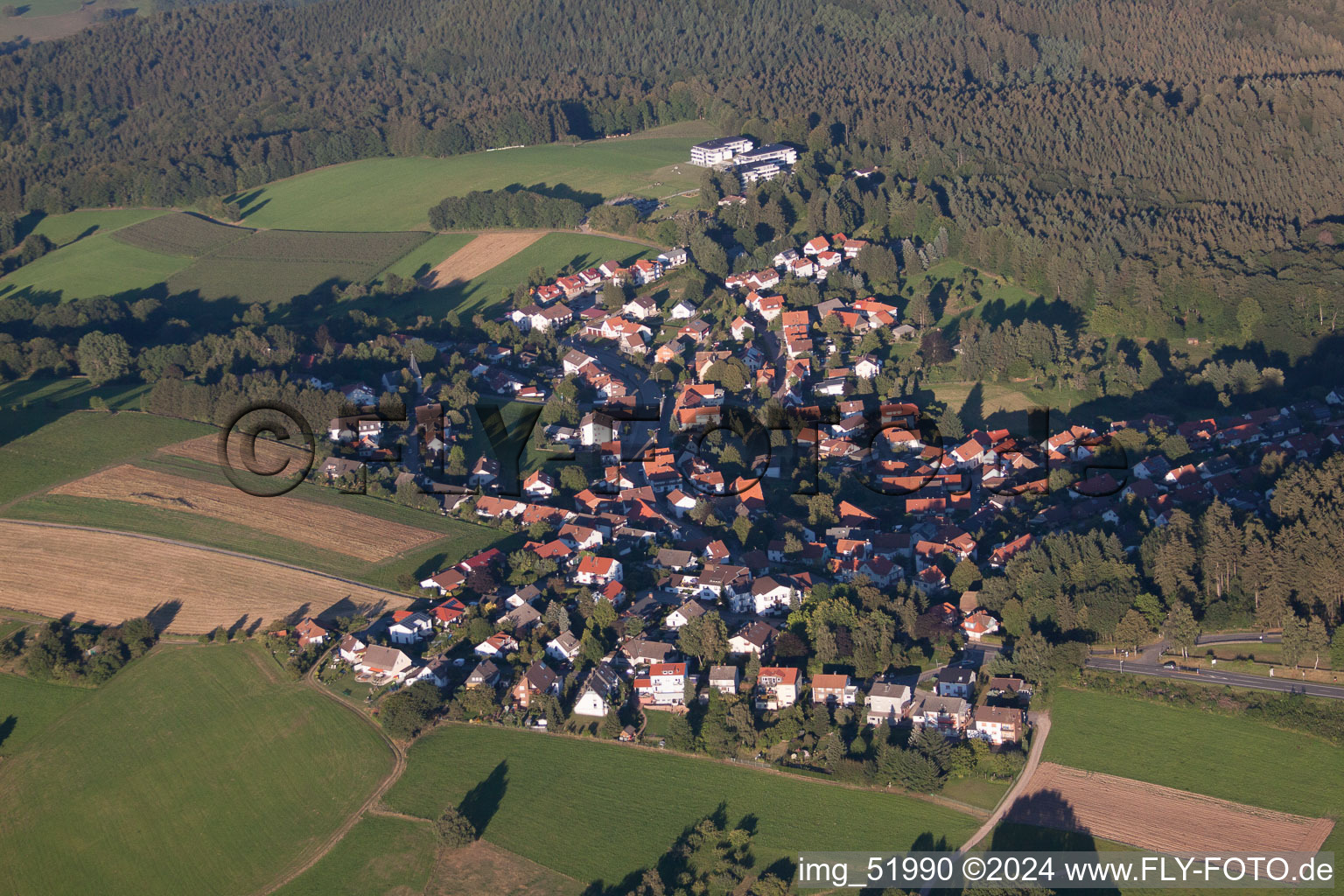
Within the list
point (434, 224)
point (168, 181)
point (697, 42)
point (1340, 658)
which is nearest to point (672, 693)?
point (1340, 658)

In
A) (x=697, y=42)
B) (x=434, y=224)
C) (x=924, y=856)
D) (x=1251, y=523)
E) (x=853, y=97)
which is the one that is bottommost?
(x=924, y=856)

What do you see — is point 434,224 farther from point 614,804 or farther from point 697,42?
point 614,804

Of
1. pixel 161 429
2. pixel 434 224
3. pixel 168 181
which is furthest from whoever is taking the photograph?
pixel 168 181

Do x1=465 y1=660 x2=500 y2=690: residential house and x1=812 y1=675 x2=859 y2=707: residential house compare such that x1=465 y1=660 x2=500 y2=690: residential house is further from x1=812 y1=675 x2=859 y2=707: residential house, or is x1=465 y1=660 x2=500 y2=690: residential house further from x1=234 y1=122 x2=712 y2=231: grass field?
x1=234 y1=122 x2=712 y2=231: grass field

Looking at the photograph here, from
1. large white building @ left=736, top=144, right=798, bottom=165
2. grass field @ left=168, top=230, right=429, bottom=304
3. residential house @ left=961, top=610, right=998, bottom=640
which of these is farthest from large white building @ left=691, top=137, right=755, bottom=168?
residential house @ left=961, top=610, right=998, bottom=640

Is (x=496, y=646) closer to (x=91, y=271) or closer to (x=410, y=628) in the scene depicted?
(x=410, y=628)
